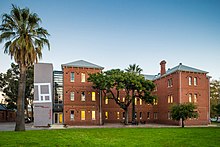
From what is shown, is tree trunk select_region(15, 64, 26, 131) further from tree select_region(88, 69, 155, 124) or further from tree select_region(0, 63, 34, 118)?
tree select_region(0, 63, 34, 118)

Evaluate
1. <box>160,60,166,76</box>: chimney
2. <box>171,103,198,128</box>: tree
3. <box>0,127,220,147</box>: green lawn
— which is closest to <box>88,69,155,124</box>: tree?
<box>171,103,198,128</box>: tree

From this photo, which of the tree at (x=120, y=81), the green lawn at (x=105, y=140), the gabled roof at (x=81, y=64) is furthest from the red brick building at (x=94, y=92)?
the green lawn at (x=105, y=140)

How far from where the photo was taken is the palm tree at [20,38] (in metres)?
25.1

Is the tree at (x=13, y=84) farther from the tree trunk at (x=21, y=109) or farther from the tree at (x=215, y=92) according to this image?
the tree at (x=215, y=92)

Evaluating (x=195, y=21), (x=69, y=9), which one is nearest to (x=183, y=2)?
(x=195, y=21)

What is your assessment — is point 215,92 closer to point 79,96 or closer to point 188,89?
point 188,89

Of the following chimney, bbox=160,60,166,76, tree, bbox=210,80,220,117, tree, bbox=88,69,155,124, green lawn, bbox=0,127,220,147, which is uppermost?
chimney, bbox=160,60,166,76

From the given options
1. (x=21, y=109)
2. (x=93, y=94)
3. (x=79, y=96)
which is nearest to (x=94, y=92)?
(x=93, y=94)

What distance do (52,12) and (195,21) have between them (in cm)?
1576

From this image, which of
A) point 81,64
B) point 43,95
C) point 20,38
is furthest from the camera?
point 81,64

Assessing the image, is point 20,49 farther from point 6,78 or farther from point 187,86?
point 6,78

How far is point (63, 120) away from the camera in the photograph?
41938 mm

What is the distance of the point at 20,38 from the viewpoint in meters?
24.9

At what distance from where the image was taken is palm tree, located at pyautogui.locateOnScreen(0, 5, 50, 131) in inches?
990
